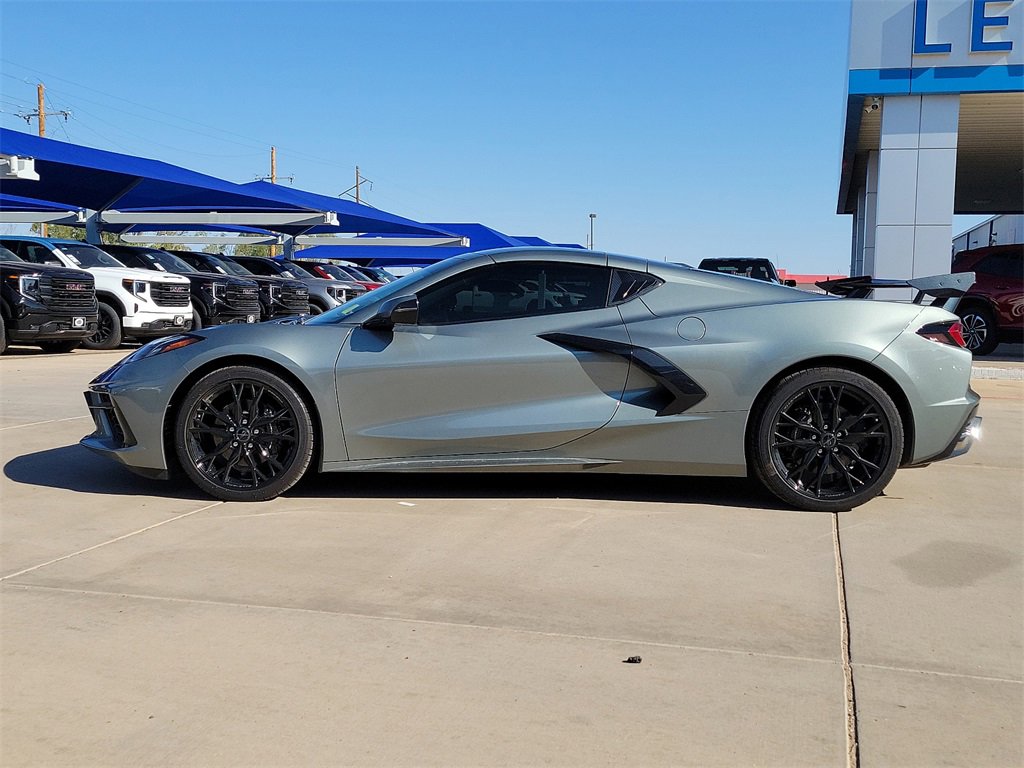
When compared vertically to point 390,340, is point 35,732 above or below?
below

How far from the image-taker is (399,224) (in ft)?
103

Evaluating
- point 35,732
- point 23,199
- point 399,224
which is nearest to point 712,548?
point 35,732

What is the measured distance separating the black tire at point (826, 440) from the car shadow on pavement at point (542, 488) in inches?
8.5

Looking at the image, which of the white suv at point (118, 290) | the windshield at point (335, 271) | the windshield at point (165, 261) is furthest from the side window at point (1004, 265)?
the windshield at point (335, 271)

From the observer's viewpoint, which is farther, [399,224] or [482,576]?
[399,224]

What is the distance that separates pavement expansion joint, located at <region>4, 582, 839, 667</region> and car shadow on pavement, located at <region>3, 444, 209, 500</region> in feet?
4.98

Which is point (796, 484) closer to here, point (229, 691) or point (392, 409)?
point (392, 409)

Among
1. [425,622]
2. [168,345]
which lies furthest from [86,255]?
[425,622]

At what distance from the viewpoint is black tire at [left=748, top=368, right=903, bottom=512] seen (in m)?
4.83

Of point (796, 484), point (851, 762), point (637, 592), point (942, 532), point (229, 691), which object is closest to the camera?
point (851, 762)

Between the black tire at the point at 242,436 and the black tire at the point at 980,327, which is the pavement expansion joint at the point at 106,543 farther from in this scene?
the black tire at the point at 980,327

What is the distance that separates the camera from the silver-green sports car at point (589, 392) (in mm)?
4859

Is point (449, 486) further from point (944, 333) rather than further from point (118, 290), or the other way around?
point (118, 290)

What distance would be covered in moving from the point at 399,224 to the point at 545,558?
28058 mm
